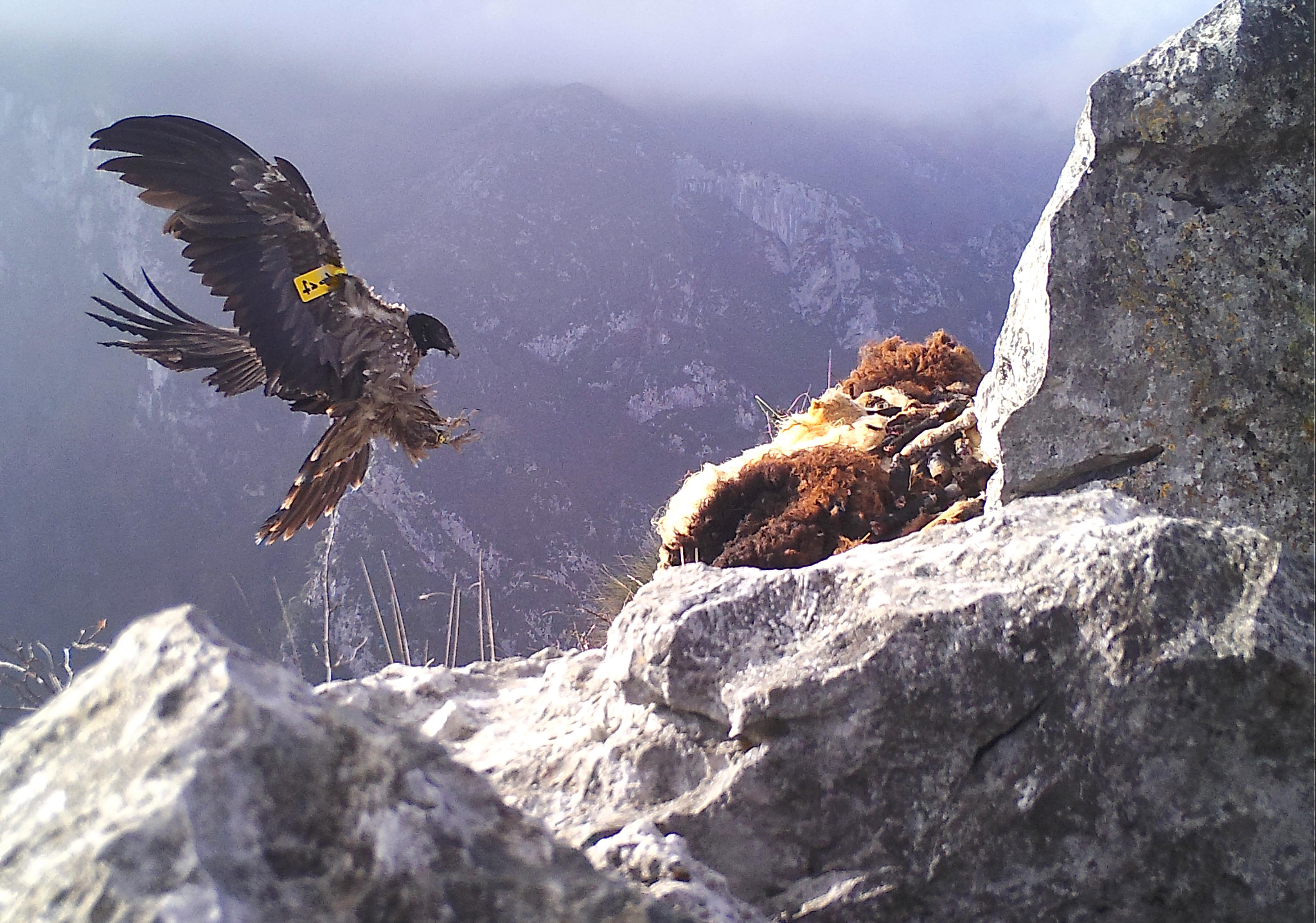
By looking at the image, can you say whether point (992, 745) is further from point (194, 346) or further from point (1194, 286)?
point (194, 346)

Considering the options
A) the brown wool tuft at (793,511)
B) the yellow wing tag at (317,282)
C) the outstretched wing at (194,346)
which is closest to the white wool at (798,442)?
the brown wool tuft at (793,511)

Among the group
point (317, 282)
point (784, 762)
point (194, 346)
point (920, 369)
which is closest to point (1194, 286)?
point (784, 762)

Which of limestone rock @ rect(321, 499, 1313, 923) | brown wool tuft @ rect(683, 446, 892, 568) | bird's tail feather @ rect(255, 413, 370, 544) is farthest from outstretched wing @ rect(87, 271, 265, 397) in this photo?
limestone rock @ rect(321, 499, 1313, 923)

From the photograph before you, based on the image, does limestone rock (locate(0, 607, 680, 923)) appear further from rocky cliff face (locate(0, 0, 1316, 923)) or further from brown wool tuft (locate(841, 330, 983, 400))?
brown wool tuft (locate(841, 330, 983, 400))

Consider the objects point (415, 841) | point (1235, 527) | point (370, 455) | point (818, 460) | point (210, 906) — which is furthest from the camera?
point (370, 455)

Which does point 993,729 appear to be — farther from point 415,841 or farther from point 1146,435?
point 1146,435

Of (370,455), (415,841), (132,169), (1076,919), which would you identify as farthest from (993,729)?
(370,455)
